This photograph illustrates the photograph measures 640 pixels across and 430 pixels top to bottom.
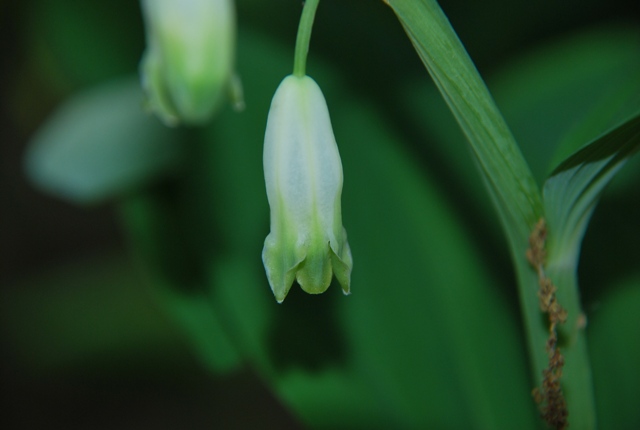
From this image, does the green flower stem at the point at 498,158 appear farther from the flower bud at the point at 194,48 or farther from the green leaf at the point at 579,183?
the flower bud at the point at 194,48

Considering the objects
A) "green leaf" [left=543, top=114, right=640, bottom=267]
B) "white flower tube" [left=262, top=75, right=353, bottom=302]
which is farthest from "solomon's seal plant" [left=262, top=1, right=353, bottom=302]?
"green leaf" [left=543, top=114, right=640, bottom=267]

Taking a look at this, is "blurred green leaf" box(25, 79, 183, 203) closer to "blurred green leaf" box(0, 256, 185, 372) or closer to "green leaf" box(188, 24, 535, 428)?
"green leaf" box(188, 24, 535, 428)

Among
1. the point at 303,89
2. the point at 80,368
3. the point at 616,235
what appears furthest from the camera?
the point at 80,368

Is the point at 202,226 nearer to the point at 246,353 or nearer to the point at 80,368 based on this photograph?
the point at 246,353

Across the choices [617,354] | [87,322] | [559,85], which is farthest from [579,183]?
[87,322]

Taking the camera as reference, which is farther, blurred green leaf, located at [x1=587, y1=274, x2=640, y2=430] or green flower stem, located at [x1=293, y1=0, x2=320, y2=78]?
blurred green leaf, located at [x1=587, y1=274, x2=640, y2=430]

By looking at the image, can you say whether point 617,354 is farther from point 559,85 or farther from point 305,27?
point 305,27

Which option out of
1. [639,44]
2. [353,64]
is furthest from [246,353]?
[639,44]
